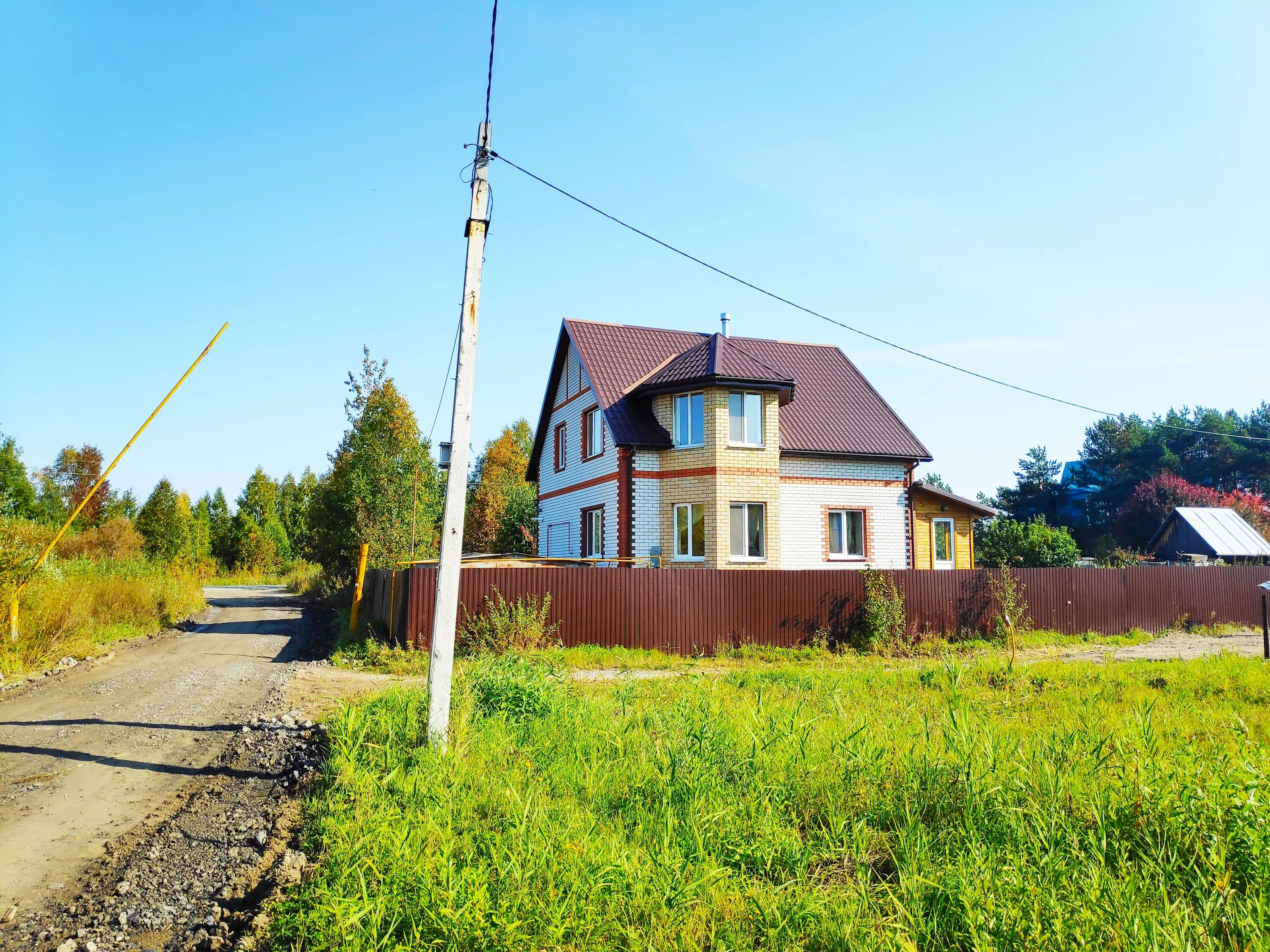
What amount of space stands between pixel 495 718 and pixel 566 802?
7.03ft

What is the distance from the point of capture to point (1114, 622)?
17594 mm

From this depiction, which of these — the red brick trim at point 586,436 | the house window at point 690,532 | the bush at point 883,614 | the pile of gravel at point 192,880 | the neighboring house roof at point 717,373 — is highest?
the neighboring house roof at point 717,373

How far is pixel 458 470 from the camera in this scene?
262 inches

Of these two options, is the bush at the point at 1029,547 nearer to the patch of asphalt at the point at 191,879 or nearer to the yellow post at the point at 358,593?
the yellow post at the point at 358,593

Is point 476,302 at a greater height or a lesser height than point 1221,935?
greater

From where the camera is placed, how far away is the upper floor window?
2416cm

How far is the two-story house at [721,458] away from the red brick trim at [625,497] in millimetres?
33

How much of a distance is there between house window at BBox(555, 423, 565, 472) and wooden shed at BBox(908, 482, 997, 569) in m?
10.8

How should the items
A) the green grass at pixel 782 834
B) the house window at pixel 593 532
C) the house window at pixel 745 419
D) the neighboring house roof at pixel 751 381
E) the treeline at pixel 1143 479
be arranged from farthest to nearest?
the treeline at pixel 1143 479, the house window at pixel 593 532, the neighboring house roof at pixel 751 381, the house window at pixel 745 419, the green grass at pixel 782 834

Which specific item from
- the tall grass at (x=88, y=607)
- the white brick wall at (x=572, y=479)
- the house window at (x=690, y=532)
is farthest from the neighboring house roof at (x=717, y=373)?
the tall grass at (x=88, y=607)

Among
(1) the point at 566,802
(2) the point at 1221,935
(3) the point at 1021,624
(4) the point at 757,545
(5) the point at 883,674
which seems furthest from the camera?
(4) the point at 757,545

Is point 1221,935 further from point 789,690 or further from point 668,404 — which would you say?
point 668,404

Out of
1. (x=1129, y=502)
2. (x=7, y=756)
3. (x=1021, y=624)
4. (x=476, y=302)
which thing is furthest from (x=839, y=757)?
(x=1129, y=502)

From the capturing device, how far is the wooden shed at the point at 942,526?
2181 centimetres
